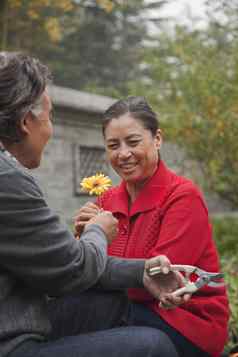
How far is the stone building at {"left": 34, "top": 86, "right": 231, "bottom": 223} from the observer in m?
8.08

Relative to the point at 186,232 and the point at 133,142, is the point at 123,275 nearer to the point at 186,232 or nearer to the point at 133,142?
the point at 186,232

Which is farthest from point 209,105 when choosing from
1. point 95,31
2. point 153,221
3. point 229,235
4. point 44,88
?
point 95,31

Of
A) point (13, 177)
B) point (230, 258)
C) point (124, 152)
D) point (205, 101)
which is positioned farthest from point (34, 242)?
point (205, 101)

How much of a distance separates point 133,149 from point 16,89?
95 cm

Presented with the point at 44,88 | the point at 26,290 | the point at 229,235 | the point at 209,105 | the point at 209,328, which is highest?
the point at 44,88

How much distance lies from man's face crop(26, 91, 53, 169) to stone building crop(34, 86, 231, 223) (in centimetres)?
564

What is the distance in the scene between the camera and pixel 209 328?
250 centimetres

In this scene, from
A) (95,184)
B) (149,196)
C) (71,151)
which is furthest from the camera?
(71,151)

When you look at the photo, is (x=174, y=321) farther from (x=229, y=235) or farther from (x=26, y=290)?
(x=229, y=235)

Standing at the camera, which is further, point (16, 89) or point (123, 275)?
point (123, 275)

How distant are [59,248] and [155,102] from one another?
7.34 meters

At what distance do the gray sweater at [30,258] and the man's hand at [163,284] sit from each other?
276mm

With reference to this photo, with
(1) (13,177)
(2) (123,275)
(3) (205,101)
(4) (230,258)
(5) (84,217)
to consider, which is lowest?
(4) (230,258)

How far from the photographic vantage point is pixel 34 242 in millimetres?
1890
